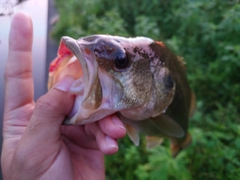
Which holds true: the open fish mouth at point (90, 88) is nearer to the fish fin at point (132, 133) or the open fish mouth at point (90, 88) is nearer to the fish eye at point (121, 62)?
the fish eye at point (121, 62)

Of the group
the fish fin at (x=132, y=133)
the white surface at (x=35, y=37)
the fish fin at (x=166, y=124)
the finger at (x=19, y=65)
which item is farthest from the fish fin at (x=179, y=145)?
the finger at (x=19, y=65)

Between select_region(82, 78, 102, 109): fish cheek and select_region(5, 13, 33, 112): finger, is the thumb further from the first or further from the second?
select_region(5, 13, 33, 112): finger

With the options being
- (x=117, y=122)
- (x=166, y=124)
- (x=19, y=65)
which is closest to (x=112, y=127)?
(x=117, y=122)

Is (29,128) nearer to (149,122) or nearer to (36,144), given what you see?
(36,144)

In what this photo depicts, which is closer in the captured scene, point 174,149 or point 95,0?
point 174,149

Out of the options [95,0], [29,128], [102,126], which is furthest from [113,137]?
[95,0]

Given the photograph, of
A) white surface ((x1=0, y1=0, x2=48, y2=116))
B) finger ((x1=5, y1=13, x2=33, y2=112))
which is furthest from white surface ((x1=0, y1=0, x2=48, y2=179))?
finger ((x1=5, y1=13, x2=33, y2=112))
